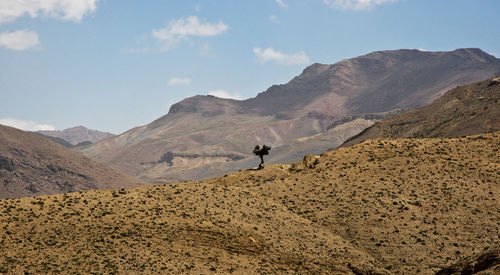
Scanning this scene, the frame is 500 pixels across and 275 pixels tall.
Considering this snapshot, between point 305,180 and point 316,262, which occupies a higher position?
point 305,180

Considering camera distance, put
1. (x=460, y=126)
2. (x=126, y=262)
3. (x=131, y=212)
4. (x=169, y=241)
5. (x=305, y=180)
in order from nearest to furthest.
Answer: (x=126, y=262)
(x=169, y=241)
(x=131, y=212)
(x=305, y=180)
(x=460, y=126)

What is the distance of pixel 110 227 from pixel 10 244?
9827 mm

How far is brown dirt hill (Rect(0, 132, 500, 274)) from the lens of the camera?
5441 cm

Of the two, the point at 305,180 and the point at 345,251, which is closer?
the point at 345,251

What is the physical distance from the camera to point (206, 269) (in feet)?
174

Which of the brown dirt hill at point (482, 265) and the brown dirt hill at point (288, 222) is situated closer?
the brown dirt hill at point (482, 265)

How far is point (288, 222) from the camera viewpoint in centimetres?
6594

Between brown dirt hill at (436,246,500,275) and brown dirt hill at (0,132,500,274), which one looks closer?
brown dirt hill at (436,246,500,275)

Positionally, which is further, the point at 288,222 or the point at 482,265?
the point at 288,222

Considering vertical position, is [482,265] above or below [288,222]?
below

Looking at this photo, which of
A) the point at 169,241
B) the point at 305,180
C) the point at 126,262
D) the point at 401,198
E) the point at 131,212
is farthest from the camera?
the point at 305,180

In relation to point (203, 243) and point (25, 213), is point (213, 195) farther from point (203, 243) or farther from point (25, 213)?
point (25, 213)

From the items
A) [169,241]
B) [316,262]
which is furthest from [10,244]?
[316,262]

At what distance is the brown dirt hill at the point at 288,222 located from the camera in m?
54.4
